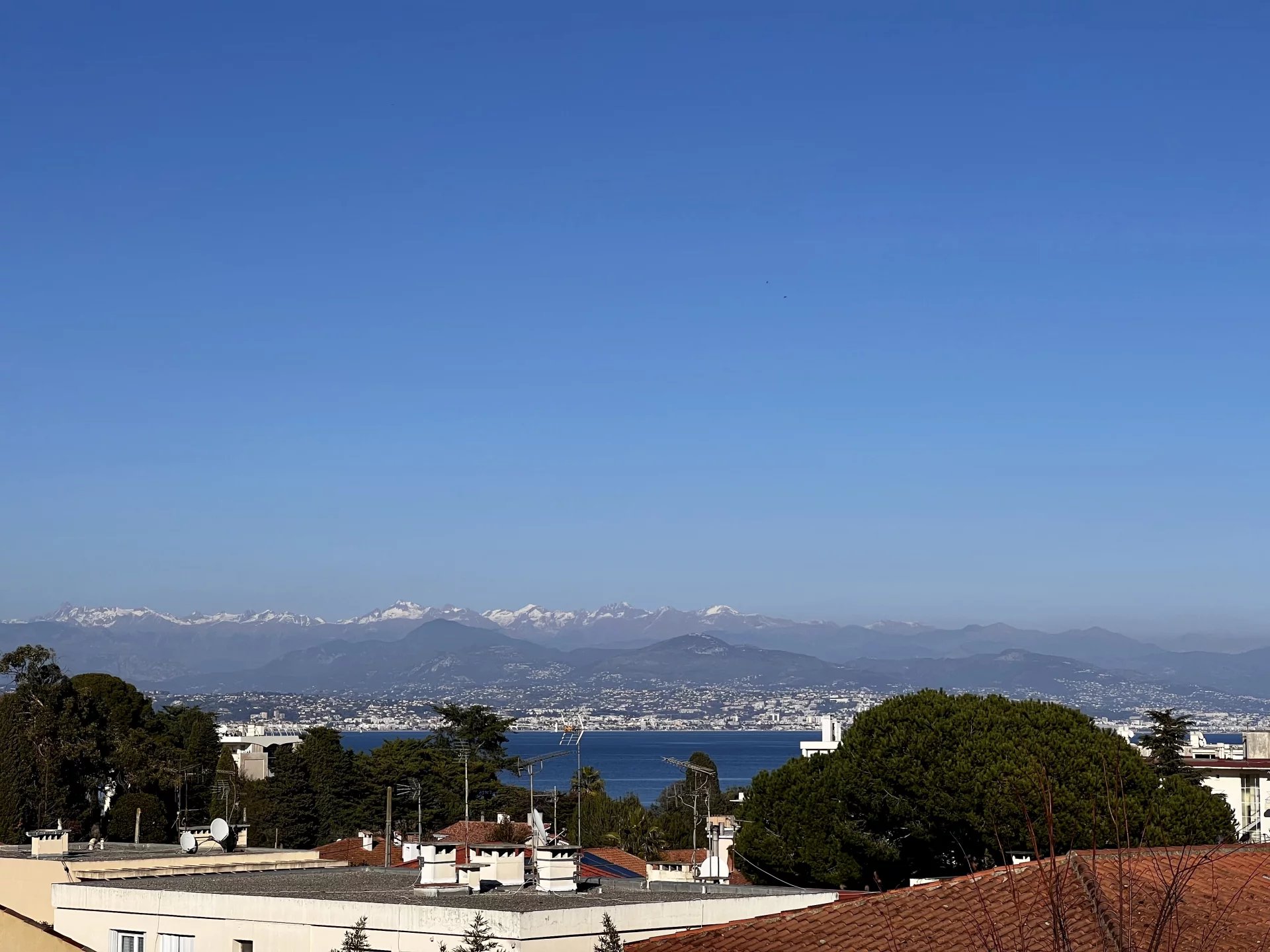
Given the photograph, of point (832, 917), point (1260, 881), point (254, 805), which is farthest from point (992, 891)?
point (254, 805)

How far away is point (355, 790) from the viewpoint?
270ft

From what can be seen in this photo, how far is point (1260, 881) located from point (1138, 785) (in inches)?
968

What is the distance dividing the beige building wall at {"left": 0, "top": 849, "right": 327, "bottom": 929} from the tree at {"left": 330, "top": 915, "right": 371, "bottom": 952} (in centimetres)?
632

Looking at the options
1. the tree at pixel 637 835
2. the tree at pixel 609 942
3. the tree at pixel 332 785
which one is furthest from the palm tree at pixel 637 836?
the tree at pixel 609 942

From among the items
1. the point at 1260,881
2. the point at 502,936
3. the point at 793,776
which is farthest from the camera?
the point at 793,776

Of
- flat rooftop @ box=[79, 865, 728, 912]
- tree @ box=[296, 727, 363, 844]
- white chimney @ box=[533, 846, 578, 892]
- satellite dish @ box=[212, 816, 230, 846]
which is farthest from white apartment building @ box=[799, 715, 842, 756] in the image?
white chimney @ box=[533, 846, 578, 892]

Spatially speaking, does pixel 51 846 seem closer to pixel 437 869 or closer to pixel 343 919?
pixel 437 869

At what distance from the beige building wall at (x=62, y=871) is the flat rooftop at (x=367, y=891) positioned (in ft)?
4.39

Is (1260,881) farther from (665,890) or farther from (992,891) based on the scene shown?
(665,890)

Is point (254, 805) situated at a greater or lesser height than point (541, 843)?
lesser

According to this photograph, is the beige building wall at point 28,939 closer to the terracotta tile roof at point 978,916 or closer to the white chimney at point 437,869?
the white chimney at point 437,869

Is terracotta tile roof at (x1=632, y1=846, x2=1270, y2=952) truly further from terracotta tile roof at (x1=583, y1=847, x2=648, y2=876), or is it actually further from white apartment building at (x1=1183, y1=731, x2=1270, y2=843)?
white apartment building at (x1=1183, y1=731, x2=1270, y2=843)

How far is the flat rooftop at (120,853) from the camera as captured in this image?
24859 mm

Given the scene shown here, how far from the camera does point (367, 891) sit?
1881 centimetres
